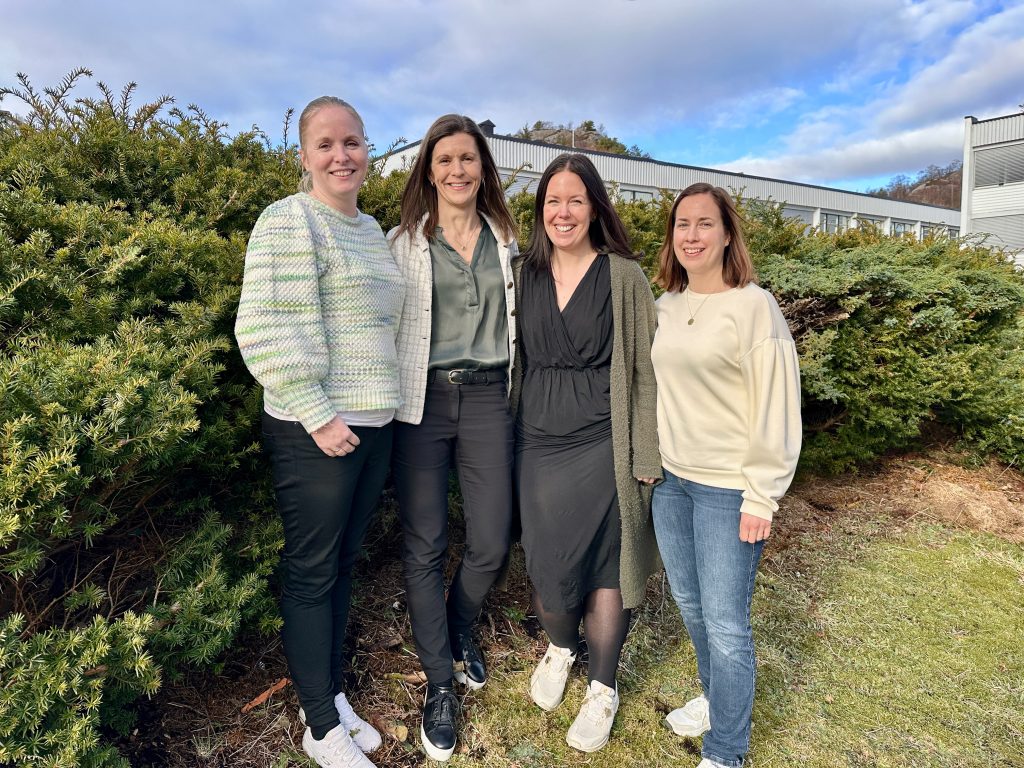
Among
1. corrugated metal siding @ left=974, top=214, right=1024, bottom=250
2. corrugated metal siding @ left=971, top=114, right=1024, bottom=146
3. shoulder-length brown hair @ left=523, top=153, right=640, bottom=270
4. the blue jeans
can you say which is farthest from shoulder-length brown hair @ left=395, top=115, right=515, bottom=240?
corrugated metal siding @ left=971, top=114, right=1024, bottom=146

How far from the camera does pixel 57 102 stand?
3381 mm

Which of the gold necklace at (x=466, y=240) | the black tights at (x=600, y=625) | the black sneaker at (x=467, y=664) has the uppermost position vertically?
the gold necklace at (x=466, y=240)

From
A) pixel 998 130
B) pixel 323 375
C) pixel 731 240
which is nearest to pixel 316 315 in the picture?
pixel 323 375

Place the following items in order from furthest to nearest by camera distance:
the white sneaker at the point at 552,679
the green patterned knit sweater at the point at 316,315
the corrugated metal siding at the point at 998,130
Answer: the corrugated metal siding at the point at 998,130, the white sneaker at the point at 552,679, the green patterned knit sweater at the point at 316,315

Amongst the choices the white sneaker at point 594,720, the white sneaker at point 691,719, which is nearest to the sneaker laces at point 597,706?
the white sneaker at point 594,720

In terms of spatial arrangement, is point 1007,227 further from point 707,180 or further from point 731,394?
point 731,394

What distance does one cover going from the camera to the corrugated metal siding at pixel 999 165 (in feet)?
91.4

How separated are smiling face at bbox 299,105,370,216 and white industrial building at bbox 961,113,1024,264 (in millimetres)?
33198

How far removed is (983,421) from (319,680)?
585cm

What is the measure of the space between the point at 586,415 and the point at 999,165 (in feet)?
117

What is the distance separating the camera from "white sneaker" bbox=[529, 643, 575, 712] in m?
2.72

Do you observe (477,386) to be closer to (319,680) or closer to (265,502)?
(265,502)

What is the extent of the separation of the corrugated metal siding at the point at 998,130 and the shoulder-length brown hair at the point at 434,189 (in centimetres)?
3405

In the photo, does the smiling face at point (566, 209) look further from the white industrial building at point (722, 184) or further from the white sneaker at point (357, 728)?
the white industrial building at point (722, 184)
